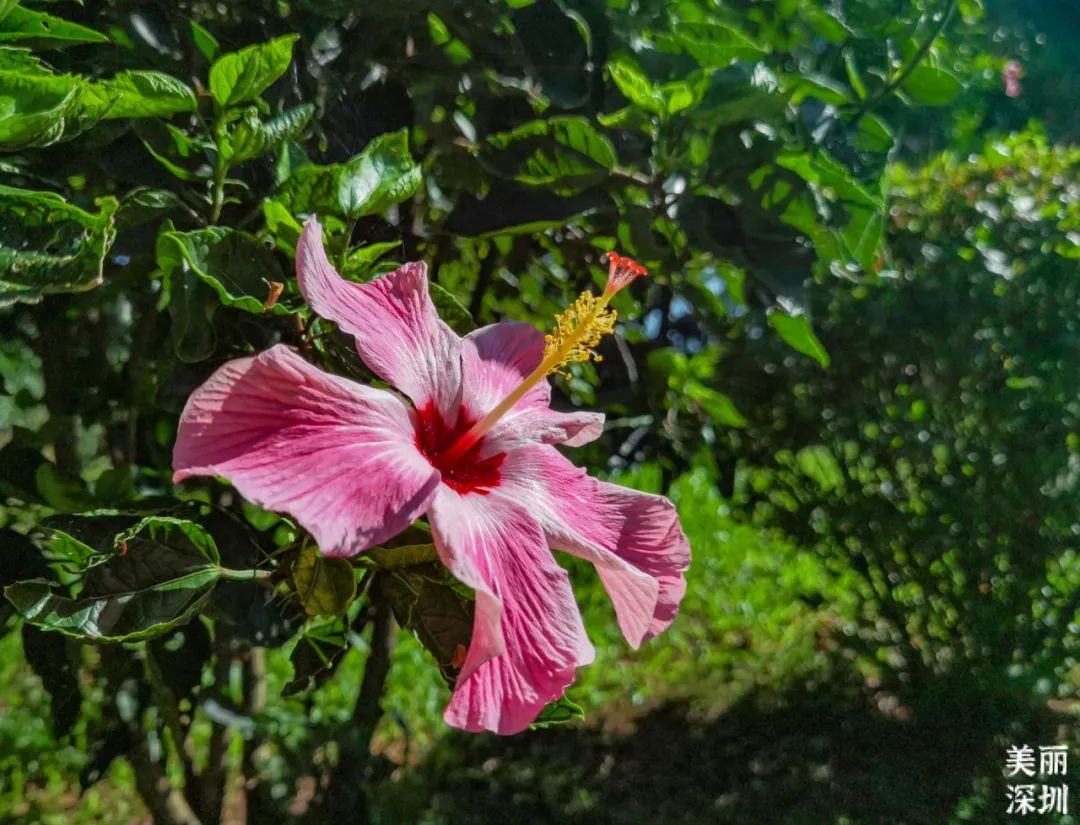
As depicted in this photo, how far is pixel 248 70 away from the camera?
0.72m

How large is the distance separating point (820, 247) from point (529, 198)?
12.5 inches

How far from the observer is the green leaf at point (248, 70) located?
71 cm

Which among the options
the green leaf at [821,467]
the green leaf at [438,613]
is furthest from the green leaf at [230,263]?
the green leaf at [821,467]

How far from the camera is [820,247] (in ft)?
3.16

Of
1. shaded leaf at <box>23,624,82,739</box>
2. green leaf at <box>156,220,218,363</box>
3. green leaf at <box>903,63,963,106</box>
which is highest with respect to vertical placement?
green leaf at <box>903,63,963,106</box>

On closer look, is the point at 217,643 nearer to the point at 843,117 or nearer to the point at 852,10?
the point at 843,117

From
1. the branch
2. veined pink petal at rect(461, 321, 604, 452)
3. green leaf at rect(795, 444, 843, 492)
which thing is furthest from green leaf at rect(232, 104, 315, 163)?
green leaf at rect(795, 444, 843, 492)

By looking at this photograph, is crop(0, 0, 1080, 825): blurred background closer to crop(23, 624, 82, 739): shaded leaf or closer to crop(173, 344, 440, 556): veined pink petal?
crop(23, 624, 82, 739): shaded leaf

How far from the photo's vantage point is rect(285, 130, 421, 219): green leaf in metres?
0.71

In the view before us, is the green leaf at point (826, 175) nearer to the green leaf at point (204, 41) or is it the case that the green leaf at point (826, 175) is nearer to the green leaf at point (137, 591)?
the green leaf at point (204, 41)

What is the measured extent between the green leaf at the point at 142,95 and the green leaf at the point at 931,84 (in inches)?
33.7

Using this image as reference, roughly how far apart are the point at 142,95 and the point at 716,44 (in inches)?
21.5

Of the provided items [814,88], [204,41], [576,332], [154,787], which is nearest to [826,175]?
[814,88]

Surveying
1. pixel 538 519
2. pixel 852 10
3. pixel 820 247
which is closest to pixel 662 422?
pixel 820 247
